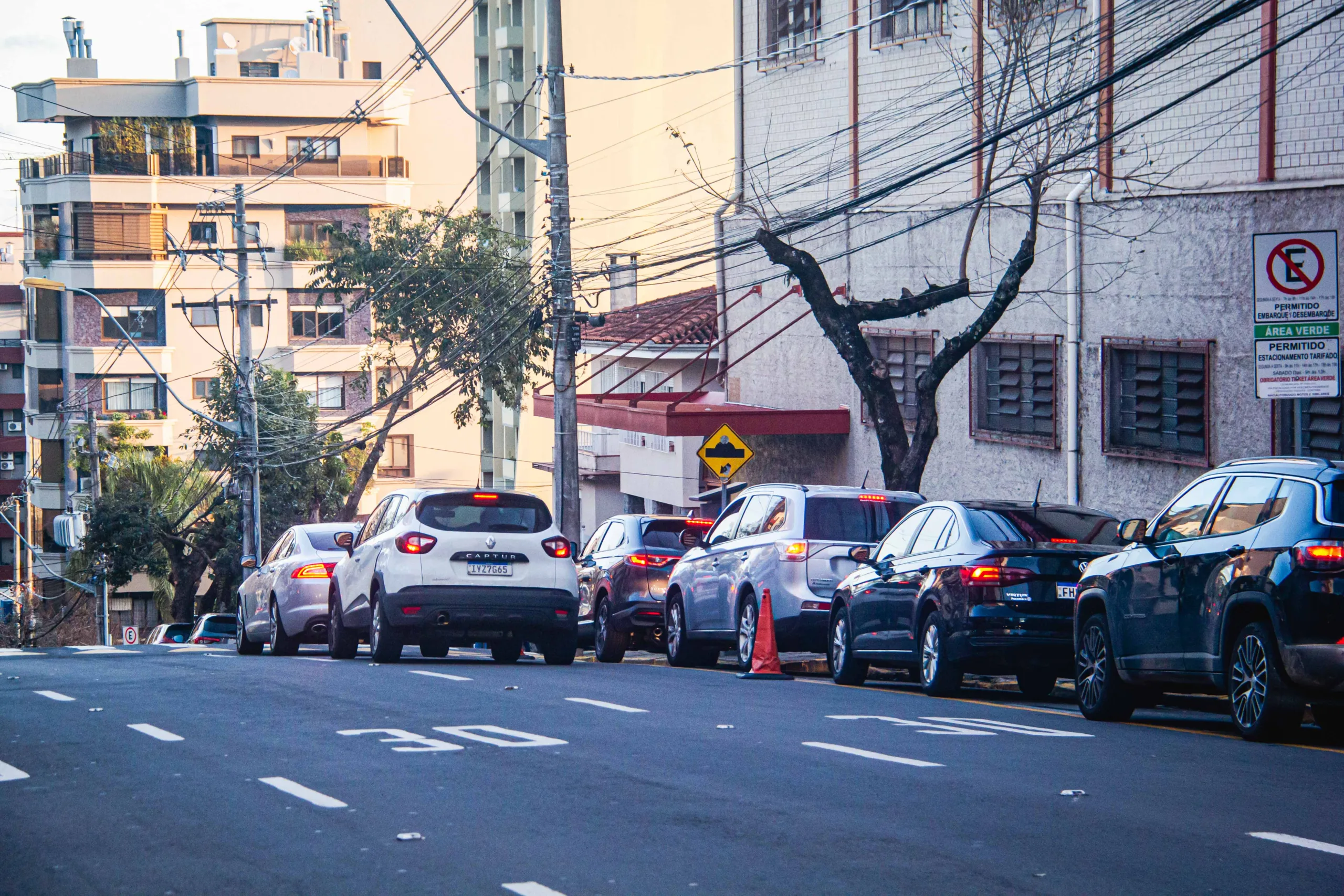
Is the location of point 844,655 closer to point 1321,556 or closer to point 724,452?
point 1321,556

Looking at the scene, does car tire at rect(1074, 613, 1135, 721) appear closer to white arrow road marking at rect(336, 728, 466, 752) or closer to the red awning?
white arrow road marking at rect(336, 728, 466, 752)

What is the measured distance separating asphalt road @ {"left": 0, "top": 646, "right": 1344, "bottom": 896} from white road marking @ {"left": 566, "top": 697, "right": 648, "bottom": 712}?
0.06 m

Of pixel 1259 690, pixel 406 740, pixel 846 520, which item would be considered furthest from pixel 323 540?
pixel 1259 690

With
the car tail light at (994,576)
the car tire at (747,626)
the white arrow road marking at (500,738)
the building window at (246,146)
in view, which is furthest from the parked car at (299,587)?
the building window at (246,146)

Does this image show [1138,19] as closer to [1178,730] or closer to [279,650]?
[1178,730]

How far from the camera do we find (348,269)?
148 ft

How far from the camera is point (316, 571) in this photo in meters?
21.4

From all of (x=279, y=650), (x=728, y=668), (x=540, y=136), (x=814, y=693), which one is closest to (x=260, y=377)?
(x=540, y=136)

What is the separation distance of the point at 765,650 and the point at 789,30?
16178 mm

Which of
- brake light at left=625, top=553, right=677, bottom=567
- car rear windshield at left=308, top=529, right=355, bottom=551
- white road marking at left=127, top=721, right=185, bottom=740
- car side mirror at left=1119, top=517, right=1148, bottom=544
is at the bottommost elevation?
white road marking at left=127, top=721, right=185, bottom=740

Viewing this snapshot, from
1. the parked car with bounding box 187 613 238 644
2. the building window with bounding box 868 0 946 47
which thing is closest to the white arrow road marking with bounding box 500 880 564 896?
the building window with bounding box 868 0 946 47

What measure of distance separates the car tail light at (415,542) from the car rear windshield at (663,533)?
4.63m

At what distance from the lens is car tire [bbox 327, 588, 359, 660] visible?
1934 cm

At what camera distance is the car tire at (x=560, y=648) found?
59.4 ft
